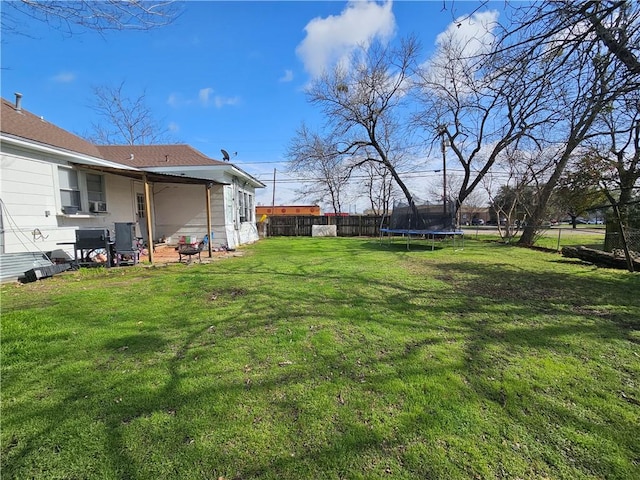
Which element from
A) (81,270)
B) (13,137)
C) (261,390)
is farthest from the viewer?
(81,270)

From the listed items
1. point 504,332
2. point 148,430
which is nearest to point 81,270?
point 148,430

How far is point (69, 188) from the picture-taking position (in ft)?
25.6

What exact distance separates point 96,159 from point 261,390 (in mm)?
9230

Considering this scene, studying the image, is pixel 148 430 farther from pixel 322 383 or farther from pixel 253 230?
pixel 253 230

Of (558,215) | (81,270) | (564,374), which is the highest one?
(558,215)

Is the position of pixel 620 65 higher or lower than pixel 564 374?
higher

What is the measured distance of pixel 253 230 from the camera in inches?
656

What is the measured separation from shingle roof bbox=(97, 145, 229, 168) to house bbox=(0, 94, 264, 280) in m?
0.04

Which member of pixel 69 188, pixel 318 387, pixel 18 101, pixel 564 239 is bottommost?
pixel 564 239

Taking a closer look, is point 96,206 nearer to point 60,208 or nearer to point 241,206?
point 60,208

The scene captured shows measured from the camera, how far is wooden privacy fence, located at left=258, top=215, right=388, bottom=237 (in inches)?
854

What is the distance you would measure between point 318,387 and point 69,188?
8948 mm

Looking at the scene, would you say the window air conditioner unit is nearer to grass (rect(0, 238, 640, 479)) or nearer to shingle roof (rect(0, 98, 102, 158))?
shingle roof (rect(0, 98, 102, 158))

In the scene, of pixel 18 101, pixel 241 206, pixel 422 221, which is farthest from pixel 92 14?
pixel 422 221
